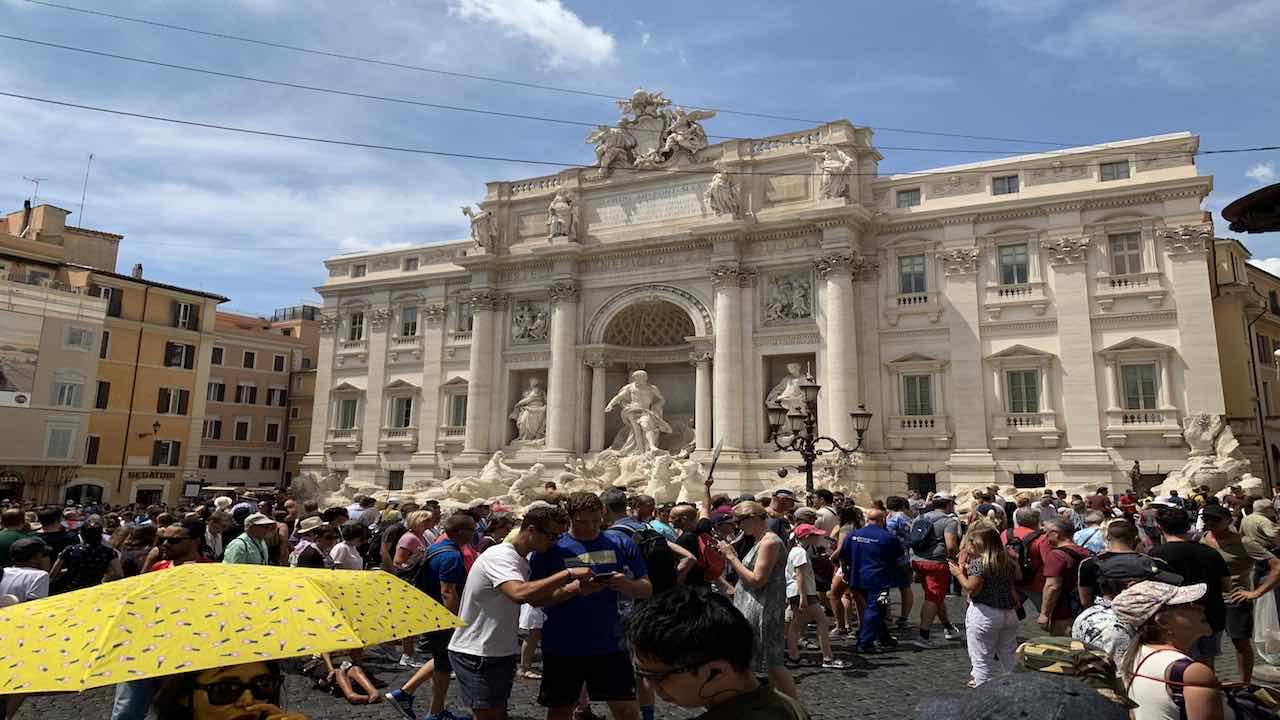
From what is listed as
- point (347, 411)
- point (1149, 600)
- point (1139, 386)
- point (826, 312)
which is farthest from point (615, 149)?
point (1149, 600)

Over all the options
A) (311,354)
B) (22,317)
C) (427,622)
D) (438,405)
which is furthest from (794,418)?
(311,354)

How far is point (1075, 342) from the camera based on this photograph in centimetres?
2441

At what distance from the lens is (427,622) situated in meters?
3.93

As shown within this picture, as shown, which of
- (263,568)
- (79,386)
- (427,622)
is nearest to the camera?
(263,568)

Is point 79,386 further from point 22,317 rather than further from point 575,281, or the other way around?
point 575,281

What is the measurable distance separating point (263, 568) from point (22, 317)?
112ft

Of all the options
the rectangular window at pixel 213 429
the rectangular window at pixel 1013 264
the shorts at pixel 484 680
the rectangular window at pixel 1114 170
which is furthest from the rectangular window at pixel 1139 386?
the rectangular window at pixel 213 429

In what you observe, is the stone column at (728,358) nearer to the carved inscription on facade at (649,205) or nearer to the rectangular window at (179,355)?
the carved inscription on facade at (649,205)

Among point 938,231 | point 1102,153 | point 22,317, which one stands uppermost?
point 1102,153

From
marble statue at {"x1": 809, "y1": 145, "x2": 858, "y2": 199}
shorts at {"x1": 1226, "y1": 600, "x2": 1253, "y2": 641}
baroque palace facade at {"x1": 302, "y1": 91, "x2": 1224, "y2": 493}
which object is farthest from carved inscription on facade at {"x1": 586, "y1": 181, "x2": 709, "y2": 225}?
shorts at {"x1": 1226, "y1": 600, "x2": 1253, "y2": 641}

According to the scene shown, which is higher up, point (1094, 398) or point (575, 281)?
point (575, 281)

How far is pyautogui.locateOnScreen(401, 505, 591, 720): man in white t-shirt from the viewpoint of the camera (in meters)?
5.06

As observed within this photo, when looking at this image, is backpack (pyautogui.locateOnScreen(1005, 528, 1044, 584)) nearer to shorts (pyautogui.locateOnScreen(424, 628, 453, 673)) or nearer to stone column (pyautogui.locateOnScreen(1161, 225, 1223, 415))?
shorts (pyautogui.locateOnScreen(424, 628, 453, 673))

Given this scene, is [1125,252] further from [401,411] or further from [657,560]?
[401,411]
